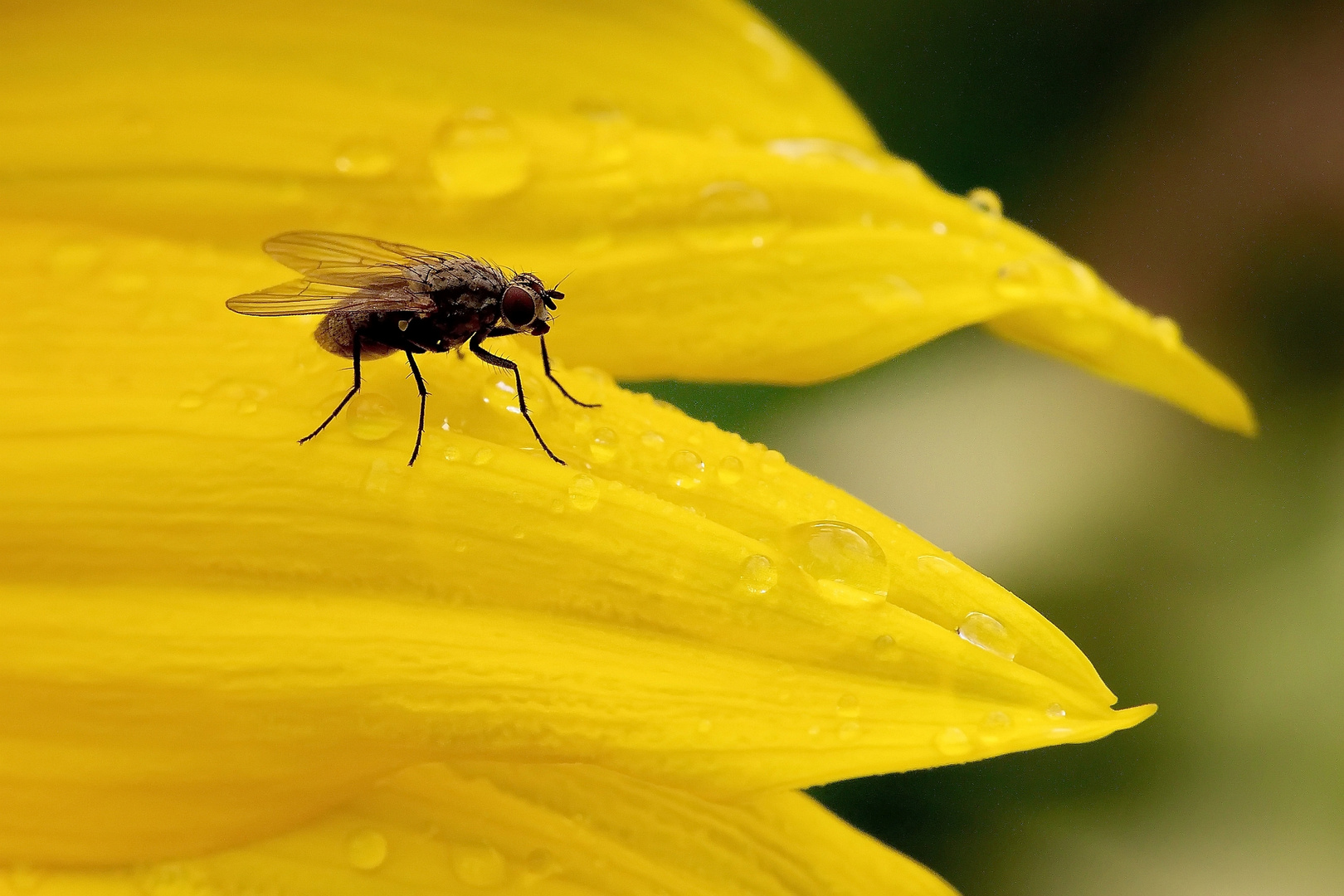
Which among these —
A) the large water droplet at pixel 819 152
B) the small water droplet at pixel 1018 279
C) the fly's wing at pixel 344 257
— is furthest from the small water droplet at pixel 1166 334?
the fly's wing at pixel 344 257

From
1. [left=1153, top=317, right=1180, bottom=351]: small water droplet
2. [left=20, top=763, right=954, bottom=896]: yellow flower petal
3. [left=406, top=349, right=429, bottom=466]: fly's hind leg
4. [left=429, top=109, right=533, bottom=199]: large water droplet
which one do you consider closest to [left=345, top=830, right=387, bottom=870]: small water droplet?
[left=20, top=763, right=954, bottom=896]: yellow flower petal

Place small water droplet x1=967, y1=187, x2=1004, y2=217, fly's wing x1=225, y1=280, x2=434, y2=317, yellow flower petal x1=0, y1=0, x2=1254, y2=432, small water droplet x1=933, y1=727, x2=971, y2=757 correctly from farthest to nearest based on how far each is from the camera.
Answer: small water droplet x1=967, y1=187, x2=1004, y2=217
yellow flower petal x1=0, y1=0, x2=1254, y2=432
fly's wing x1=225, y1=280, x2=434, y2=317
small water droplet x1=933, y1=727, x2=971, y2=757

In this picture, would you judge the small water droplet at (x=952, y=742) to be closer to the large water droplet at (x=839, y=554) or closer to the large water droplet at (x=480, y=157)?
the large water droplet at (x=839, y=554)

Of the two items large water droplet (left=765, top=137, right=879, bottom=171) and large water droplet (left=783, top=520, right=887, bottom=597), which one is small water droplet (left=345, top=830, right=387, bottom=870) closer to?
large water droplet (left=783, top=520, right=887, bottom=597)

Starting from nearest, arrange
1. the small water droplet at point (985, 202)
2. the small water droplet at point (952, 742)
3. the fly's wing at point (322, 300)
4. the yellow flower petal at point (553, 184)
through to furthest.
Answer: the small water droplet at point (952, 742), the fly's wing at point (322, 300), the yellow flower petal at point (553, 184), the small water droplet at point (985, 202)

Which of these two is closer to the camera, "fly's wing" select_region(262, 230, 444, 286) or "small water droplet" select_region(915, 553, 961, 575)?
"small water droplet" select_region(915, 553, 961, 575)

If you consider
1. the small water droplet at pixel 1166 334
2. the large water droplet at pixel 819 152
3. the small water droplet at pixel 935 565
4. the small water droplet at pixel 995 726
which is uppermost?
the large water droplet at pixel 819 152
